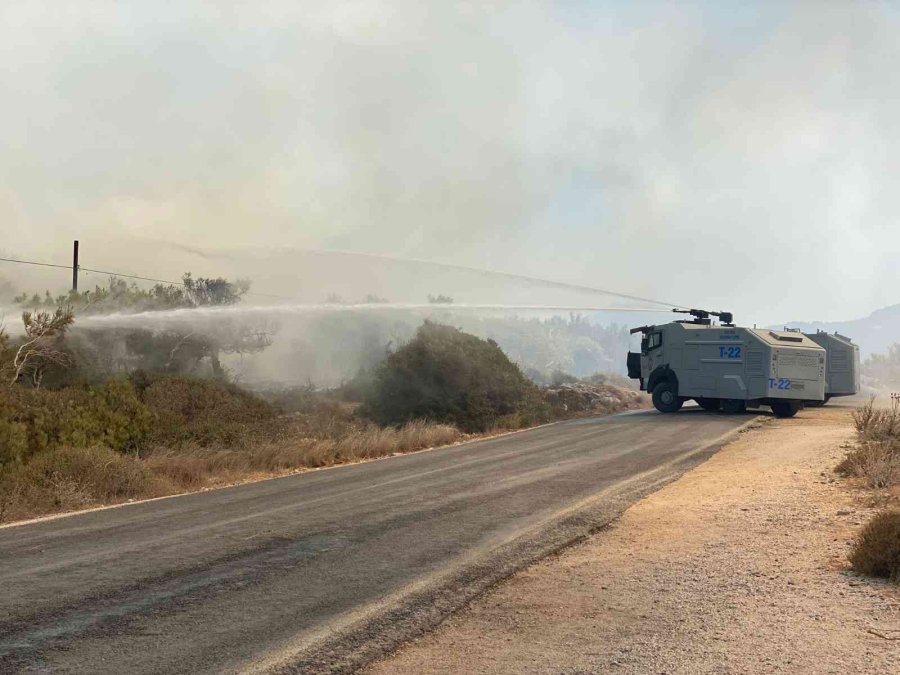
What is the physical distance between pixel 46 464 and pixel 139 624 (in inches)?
341

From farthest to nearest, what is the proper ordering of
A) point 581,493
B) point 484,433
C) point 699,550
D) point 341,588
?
point 484,433, point 581,493, point 699,550, point 341,588

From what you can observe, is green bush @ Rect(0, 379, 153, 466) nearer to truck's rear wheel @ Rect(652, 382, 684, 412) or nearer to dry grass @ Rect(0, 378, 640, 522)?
dry grass @ Rect(0, 378, 640, 522)

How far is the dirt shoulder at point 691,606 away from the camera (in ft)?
17.8

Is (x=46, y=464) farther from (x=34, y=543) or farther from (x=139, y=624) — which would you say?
(x=139, y=624)

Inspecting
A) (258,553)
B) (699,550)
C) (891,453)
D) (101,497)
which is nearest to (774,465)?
(891,453)

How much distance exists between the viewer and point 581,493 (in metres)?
12.9

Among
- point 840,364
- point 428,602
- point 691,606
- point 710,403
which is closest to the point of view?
point 691,606

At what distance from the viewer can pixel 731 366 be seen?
97.7 feet

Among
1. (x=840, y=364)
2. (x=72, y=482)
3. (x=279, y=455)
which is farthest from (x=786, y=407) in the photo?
(x=72, y=482)

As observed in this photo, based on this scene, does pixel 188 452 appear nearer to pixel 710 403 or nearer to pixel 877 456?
pixel 877 456

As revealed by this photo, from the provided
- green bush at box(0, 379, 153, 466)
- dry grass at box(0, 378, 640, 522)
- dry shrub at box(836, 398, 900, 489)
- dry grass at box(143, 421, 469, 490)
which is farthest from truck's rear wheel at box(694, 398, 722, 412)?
green bush at box(0, 379, 153, 466)

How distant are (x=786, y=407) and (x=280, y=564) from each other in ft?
84.3

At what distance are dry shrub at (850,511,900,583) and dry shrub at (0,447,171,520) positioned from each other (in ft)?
34.9

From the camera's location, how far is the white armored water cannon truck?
95.8 feet
